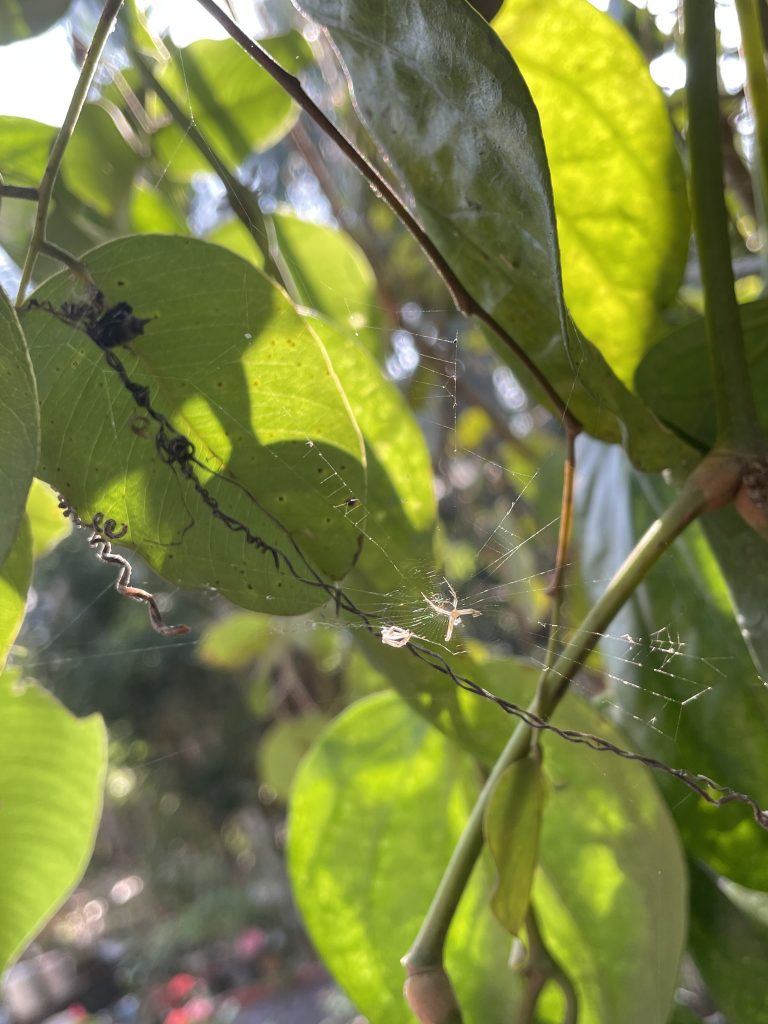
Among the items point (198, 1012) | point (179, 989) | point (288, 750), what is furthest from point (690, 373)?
point (179, 989)

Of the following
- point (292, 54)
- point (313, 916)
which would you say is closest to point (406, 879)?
point (313, 916)

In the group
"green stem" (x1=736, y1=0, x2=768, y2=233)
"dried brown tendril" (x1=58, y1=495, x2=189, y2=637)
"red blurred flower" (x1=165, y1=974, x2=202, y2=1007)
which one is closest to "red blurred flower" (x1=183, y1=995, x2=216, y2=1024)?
"red blurred flower" (x1=165, y1=974, x2=202, y2=1007)

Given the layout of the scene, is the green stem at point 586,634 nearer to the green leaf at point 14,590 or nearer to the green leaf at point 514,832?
the green leaf at point 514,832

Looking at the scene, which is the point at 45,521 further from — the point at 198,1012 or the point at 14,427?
the point at 198,1012

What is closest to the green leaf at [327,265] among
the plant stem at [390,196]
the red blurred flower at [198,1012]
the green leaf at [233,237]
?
the green leaf at [233,237]

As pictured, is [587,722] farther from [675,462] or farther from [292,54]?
[292,54]
